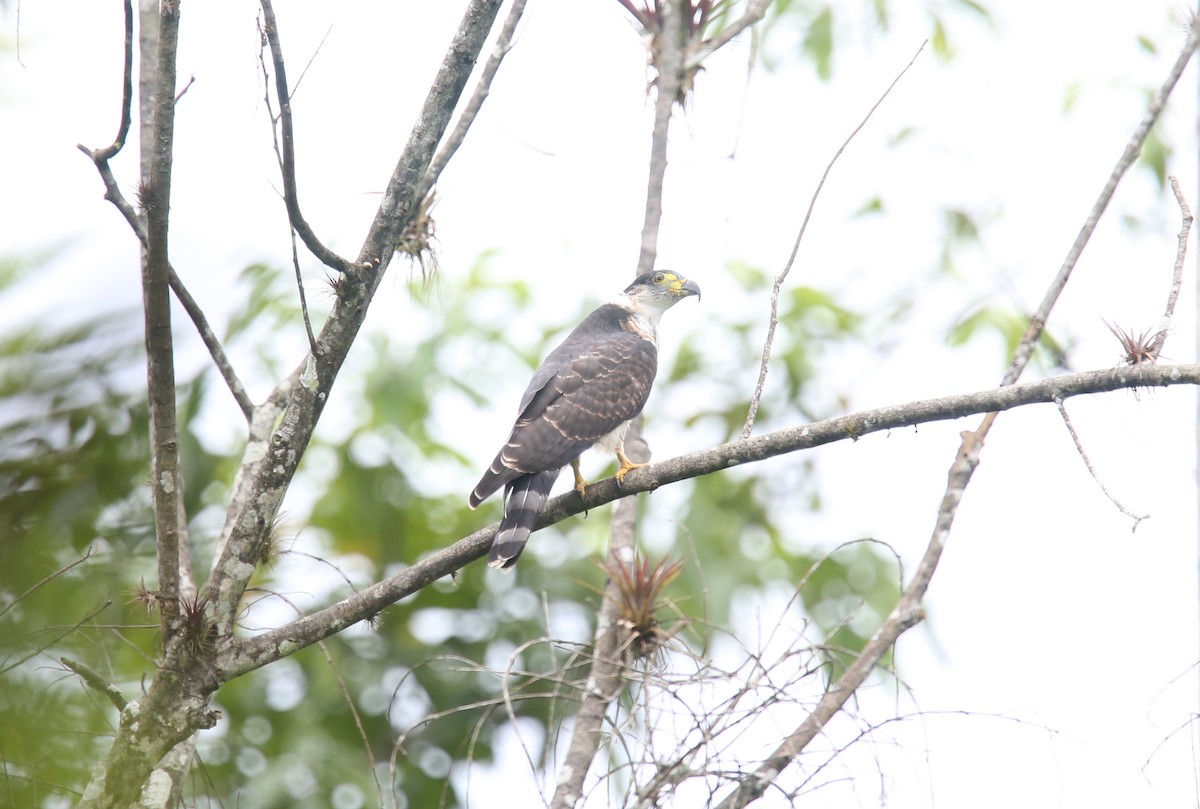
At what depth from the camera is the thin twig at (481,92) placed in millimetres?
3902

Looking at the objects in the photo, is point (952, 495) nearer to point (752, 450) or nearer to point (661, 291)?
point (752, 450)

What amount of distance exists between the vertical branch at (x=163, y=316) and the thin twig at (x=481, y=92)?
3.70 feet

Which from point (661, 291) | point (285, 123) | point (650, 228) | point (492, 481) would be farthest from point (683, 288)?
point (285, 123)

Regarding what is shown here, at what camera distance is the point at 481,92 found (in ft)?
12.9

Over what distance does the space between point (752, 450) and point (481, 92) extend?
1682 mm

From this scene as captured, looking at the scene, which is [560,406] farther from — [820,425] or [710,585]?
[820,425]

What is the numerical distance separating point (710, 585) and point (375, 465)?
2.03 meters

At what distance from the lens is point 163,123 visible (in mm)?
2852

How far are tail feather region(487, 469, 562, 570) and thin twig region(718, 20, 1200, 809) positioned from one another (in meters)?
1.20

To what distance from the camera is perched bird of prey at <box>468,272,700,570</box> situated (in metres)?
4.25

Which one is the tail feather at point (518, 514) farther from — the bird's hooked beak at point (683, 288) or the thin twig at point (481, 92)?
the bird's hooked beak at point (683, 288)

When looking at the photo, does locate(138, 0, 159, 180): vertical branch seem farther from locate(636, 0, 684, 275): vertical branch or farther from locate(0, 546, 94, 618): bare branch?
locate(0, 546, 94, 618): bare branch

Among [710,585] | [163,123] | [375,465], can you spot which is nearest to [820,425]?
[163,123]

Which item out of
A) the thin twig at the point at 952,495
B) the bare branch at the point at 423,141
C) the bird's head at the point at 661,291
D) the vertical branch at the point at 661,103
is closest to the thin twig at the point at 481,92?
the bare branch at the point at 423,141
